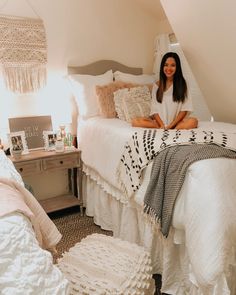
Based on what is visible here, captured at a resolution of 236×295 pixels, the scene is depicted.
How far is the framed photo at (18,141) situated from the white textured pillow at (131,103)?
91 cm

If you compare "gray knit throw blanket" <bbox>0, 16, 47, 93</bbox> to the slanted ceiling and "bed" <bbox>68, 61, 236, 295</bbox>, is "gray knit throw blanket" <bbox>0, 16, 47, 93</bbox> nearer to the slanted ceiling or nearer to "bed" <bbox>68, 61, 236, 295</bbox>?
"bed" <bbox>68, 61, 236, 295</bbox>

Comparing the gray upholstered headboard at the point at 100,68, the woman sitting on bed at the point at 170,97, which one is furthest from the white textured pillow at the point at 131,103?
the gray upholstered headboard at the point at 100,68

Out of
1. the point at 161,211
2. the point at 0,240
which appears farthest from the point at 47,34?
the point at 0,240

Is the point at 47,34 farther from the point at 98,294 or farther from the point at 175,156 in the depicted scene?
the point at 98,294

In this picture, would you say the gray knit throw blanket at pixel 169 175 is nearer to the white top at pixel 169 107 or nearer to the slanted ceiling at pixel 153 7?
the white top at pixel 169 107

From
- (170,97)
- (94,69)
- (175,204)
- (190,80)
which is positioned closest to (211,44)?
(170,97)

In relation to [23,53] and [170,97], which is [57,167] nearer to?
[23,53]

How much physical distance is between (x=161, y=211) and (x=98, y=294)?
2.26 ft

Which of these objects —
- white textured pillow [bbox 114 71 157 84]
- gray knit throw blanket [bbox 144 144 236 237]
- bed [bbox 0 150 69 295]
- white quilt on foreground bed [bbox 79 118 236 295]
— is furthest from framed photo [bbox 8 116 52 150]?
bed [bbox 0 150 69 295]

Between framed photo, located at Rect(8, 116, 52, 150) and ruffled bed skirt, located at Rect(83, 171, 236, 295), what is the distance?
2.15 ft

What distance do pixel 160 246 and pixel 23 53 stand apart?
6.56ft

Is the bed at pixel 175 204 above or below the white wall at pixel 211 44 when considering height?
below

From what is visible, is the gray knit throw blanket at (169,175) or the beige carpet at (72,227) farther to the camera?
the beige carpet at (72,227)

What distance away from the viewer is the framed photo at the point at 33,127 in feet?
8.58
